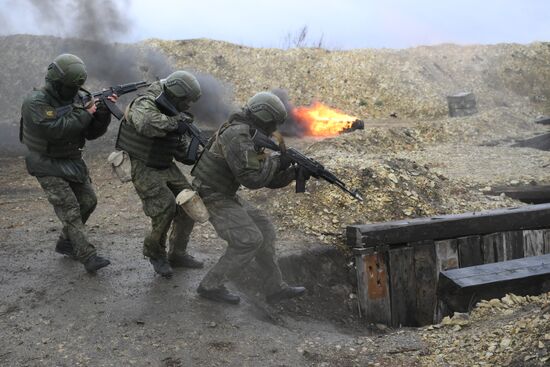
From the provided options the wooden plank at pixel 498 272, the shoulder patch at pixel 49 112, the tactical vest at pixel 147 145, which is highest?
the shoulder patch at pixel 49 112

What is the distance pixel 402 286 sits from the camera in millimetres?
6961

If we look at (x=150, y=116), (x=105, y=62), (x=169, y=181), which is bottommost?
(x=169, y=181)

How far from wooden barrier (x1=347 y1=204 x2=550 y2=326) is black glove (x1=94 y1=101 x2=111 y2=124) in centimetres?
306

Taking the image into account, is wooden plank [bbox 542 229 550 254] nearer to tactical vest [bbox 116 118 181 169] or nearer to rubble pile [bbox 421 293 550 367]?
rubble pile [bbox 421 293 550 367]

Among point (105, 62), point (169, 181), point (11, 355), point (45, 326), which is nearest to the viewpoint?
point (11, 355)

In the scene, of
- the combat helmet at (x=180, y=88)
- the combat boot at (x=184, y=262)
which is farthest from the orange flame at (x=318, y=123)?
the combat helmet at (x=180, y=88)

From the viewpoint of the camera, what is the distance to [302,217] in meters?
7.77

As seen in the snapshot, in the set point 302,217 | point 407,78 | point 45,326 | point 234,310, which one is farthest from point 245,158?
point 407,78

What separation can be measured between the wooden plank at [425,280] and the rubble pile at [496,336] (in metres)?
1.94

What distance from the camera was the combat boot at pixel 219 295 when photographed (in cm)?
521

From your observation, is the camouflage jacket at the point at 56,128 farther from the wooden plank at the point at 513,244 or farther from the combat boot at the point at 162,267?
the wooden plank at the point at 513,244

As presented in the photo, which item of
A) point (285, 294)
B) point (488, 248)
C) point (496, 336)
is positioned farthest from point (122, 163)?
point (488, 248)

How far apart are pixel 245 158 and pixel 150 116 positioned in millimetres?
957

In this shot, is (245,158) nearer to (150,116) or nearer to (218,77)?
(150,116)
